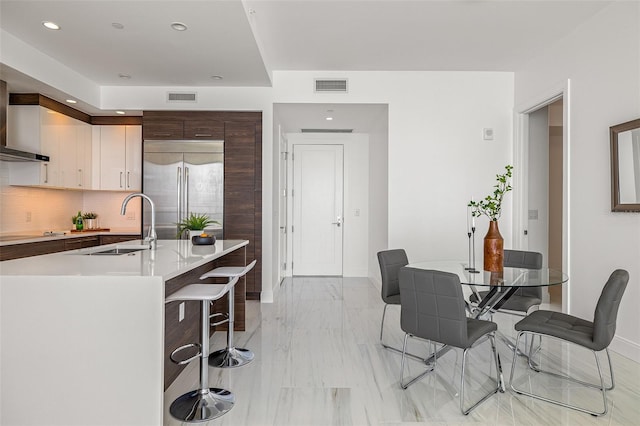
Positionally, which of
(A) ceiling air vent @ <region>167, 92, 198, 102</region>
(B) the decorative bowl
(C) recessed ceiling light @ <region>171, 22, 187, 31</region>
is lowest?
(B) the decorative bowl

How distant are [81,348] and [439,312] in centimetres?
186

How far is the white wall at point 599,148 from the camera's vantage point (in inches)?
123

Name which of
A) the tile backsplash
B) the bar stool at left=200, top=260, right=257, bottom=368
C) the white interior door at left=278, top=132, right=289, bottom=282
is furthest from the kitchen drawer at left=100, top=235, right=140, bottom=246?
the bar stool at left=200, top=260, right=257, bottom=368

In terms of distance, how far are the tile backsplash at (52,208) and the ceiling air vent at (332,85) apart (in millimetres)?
3211

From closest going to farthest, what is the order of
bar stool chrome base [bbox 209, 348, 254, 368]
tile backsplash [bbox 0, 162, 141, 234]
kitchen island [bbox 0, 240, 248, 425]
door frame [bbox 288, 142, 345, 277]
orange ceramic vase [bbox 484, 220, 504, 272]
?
kitchen island [bbox 0, 240, 248, 425] → orange ceramic vase [bbox 484, 220, 504, 272] → bar stool chrome base [bbox 209, 348, 254, 368] → tile backsplash [bbox 0, 162, 141, 234] → door frame [bbox 288, 142, 345, 277]

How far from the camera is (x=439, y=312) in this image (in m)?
2.32

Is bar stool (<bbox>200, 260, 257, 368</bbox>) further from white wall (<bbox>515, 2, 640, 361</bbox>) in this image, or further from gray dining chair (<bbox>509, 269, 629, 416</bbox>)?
white wall (<bbox>515, 2, 640, 361</bbox>)

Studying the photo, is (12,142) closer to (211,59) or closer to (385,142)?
(211,59)

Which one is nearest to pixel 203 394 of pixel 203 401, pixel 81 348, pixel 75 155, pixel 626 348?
pixel 203 401

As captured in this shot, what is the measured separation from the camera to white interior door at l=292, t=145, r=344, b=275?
692cm

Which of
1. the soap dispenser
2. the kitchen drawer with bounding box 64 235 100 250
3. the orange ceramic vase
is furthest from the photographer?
the soap dispenser

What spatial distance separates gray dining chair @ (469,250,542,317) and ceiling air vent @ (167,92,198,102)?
3994 millimetres

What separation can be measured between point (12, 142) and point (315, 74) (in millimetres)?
3565

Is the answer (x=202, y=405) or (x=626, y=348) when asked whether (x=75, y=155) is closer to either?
(x=202, y=405)
